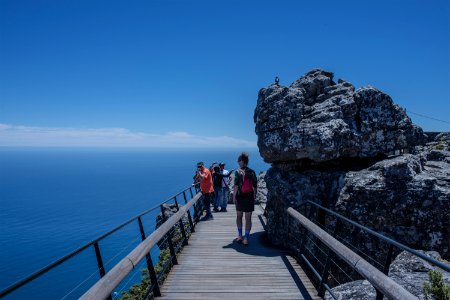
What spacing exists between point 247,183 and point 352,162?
10.2 feet

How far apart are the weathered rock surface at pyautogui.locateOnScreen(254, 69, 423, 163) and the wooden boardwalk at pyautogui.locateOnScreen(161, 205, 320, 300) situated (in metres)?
2.92

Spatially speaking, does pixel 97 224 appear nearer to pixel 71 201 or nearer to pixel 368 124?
pixel 71 201

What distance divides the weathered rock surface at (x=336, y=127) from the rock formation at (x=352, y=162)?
27mm

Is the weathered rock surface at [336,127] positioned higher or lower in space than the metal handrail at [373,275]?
higher

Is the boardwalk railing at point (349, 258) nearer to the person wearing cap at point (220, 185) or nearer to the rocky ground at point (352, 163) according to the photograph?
the rocky ground at point (352, 163)

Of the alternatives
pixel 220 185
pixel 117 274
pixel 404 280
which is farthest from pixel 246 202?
pixel 220 185

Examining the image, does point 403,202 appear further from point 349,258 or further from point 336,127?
point 349,258

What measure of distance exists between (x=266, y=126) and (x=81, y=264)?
80.9 metres

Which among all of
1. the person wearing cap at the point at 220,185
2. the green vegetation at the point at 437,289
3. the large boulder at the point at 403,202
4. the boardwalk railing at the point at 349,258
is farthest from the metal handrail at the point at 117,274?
the person wearing cap at the point at 220,185

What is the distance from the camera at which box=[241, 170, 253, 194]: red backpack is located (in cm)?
812

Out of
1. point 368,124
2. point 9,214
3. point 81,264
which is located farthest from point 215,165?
point 9,214

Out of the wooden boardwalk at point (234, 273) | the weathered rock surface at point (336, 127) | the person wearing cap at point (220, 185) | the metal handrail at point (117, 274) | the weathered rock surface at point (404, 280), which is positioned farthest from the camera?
the person wearing cap at point (220, 185)

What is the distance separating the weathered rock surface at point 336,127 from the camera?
8.09m

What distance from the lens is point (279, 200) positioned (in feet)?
29.6
